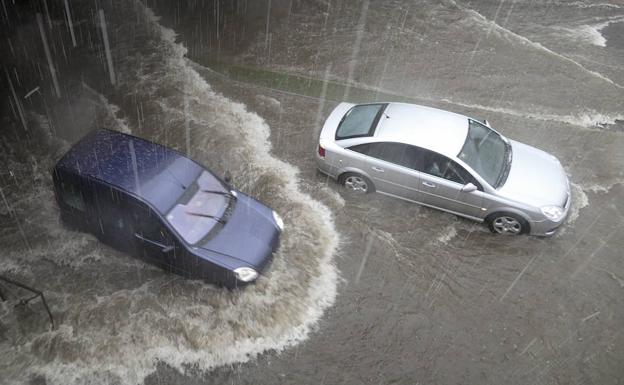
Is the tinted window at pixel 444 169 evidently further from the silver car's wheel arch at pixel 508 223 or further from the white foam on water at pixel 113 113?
the white foam on water at pixel 113 113

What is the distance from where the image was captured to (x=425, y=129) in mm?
8109

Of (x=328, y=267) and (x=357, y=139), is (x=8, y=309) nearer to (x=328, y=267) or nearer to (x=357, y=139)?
(x=328, y=267)

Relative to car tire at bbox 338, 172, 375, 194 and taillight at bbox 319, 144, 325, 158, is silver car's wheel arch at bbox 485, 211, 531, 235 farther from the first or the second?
taillight at bbox 319, 144, 325, 158

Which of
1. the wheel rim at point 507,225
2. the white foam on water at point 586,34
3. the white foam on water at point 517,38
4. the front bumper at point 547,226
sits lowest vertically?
the wheel rim at point 507,225

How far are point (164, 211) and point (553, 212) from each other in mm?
6073

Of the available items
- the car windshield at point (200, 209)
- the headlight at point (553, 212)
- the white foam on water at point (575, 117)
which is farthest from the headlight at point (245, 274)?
the white foam on water at point (575, 117)

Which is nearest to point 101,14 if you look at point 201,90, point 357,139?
point 201,90

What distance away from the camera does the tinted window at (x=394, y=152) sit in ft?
26.0

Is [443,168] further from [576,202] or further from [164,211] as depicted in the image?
[164,211]

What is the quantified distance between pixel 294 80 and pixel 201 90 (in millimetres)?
2425

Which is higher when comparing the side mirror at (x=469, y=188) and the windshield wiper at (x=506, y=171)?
the windshield wiper at (x=506, y=171)

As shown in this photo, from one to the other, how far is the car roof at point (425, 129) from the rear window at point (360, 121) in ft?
0.51

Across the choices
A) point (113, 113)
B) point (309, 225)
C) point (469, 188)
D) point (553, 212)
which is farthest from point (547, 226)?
point (113, 113)

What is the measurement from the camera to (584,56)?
13.9 meters
